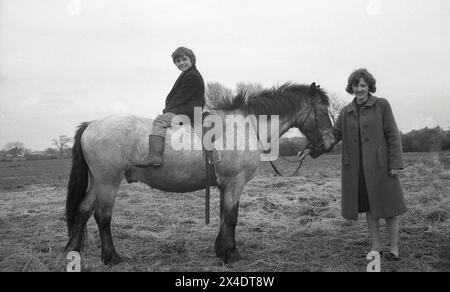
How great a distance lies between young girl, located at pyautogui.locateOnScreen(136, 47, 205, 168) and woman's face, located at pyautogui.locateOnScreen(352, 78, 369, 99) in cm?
205

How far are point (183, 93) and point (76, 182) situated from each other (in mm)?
1945

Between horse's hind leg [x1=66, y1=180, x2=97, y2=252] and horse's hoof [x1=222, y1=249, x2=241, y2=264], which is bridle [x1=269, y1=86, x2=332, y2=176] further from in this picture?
horse's hind leg [x1=66, y1=180, x2=97, y2=252]

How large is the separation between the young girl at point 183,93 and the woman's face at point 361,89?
2.05 metres

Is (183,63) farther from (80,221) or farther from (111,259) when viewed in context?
(111,259)

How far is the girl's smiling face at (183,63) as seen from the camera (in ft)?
15.0

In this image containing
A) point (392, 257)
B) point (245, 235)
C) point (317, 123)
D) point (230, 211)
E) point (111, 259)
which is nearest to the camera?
point (392, 257)

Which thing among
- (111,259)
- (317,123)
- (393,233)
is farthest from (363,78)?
(111,259)

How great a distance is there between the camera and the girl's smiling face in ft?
15.0

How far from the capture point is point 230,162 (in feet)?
15.0

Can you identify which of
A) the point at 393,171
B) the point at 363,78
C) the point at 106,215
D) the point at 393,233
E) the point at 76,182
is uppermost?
the point at 363,78

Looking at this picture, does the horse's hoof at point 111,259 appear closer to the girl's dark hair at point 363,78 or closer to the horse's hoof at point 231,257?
the horse's hoof at point 231,257

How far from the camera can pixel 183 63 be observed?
4.57 m
